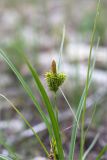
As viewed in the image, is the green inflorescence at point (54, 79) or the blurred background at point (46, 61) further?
the blurred background at point (46, 61)

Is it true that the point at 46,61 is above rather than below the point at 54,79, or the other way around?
below

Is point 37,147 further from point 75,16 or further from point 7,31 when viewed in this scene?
point 75,16

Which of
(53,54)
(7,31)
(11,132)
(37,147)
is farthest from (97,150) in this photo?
Answer: (7,31)

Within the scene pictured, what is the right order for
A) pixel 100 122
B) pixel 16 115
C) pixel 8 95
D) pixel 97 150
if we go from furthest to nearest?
1. pixel 8 95
2. pixel 16 115
3. pixel 100 122
4. pixel 97 150

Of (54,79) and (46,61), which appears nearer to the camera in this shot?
(54,79)

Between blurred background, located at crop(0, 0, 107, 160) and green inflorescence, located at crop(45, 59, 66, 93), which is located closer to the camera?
green inflorescence, located at crop(45, 59, 66, 93)

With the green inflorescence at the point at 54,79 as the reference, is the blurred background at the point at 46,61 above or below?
below

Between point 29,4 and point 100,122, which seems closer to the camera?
point 100,122

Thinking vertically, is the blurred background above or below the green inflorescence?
below
